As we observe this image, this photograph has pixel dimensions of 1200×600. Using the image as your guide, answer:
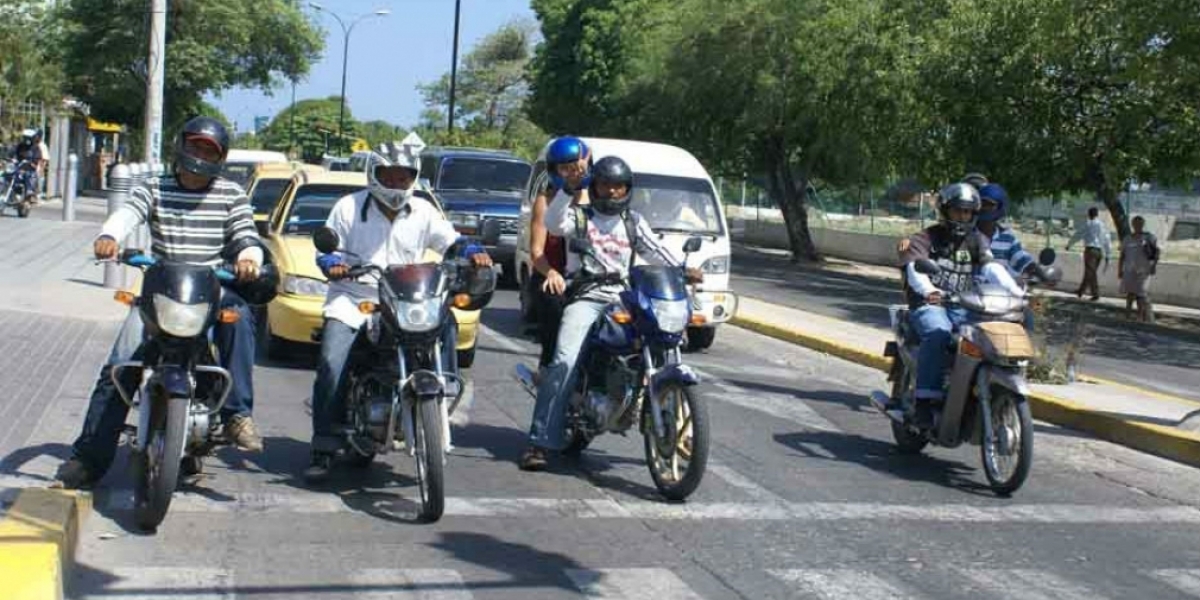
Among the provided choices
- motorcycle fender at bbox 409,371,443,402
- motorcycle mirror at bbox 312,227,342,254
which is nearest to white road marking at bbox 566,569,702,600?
motorcycle fender at bbox 409,371,443,402

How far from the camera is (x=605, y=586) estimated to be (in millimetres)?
6055

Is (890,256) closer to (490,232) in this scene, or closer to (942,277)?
(942,277)

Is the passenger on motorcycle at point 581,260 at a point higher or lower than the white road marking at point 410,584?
higher

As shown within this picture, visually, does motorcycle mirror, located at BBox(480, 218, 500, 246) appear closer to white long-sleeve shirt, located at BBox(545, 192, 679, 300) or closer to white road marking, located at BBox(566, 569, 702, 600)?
white long-sleeve shirt, located at BBox(545, 192, 679, 300)

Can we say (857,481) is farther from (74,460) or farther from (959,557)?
(74,460)

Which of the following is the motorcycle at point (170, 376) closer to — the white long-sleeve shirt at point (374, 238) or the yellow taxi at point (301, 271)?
the white long-sleeve shirt at point (374, 238)

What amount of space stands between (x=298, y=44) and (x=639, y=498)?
141 feet

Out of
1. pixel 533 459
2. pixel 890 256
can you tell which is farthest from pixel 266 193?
pixel 890 256

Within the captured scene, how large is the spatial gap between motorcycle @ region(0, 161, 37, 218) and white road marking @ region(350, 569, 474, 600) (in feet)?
74.9

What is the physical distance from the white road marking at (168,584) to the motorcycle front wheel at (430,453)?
1096 millimetres

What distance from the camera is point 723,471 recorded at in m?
8.57

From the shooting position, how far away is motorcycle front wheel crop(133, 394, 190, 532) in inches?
246

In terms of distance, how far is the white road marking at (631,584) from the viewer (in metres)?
5.94

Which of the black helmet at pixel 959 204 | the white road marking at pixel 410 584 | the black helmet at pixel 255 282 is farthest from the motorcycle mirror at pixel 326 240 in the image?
the black helmet at pixel 959 204
